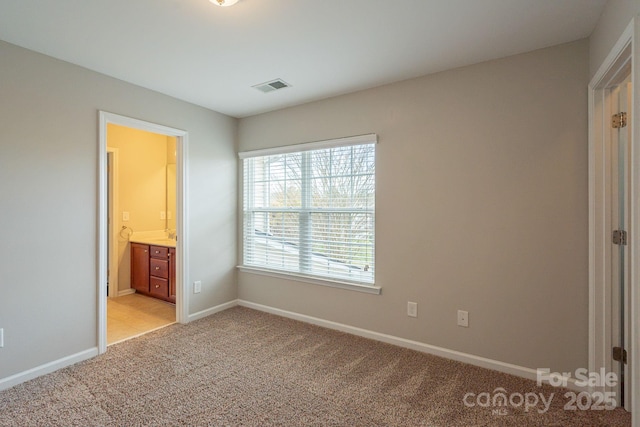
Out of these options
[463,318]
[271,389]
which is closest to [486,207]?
[463,318]

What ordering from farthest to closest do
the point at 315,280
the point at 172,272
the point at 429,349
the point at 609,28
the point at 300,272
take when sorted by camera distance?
the point at 172,272
the point at 300,272
the point at 315,280
the point at 429,349
the point at 609,28

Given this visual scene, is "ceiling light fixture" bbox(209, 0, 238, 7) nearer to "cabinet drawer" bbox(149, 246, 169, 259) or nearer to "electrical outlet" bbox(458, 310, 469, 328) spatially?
"electrical outlet" bbox(458, 310, 469, 328)

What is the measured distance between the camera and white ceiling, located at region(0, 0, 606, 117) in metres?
1.88

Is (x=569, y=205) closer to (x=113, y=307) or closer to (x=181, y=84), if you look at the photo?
(x=181, y=84)

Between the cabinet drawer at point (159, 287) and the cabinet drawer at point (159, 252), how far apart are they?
33 cm

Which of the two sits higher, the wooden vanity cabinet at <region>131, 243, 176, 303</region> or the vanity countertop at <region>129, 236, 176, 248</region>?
the vanity countertop at <region>129, 236, 176, 248</region>

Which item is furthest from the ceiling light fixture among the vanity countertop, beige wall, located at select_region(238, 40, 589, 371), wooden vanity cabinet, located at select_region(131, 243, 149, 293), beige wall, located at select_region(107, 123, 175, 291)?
wooden vanity cabinet, located at select_region(131, 243, 149, 293)

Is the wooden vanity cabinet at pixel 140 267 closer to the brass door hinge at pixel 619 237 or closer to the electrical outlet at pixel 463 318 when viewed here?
the electrical outlet at pixel 463 318

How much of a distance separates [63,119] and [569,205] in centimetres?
395

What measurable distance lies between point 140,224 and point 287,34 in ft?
13.3

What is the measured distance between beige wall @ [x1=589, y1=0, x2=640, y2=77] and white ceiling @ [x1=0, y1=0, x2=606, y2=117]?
69mm

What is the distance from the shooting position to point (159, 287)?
4.39 meters

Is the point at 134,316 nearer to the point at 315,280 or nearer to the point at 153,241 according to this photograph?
the point at 153,241

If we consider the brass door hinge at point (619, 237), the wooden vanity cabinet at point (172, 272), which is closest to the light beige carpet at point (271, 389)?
the brass door hinge at point (619, 237)
